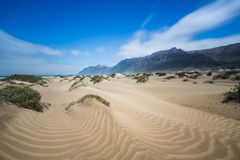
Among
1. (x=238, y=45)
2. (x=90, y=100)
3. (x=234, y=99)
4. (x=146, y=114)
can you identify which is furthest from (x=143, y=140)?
(x=238, y=45)

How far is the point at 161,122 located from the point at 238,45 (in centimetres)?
14643

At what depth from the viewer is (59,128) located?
448cm

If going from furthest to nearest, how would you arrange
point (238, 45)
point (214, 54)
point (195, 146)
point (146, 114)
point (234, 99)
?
1. point (214, 54)
2. point (238, 45)
3. point (234, 99)
4. point (146, 114)
5. point (195, 146)

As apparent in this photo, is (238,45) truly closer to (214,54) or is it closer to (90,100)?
(214,54)

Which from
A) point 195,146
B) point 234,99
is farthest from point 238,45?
point 195,146

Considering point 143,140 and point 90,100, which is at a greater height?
point 90,100

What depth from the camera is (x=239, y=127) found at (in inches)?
214

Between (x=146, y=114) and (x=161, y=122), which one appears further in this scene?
(x=146, y=114)

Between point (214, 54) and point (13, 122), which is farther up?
point (214, 54)

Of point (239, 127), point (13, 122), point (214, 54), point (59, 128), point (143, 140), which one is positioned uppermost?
point (214, 54)

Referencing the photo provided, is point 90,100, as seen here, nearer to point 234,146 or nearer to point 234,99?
point 234,146

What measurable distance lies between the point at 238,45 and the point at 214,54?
18237mm

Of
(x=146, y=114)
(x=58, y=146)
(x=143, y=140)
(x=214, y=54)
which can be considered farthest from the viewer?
(x=214, y=54)

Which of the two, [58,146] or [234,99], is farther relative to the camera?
[234,99]
